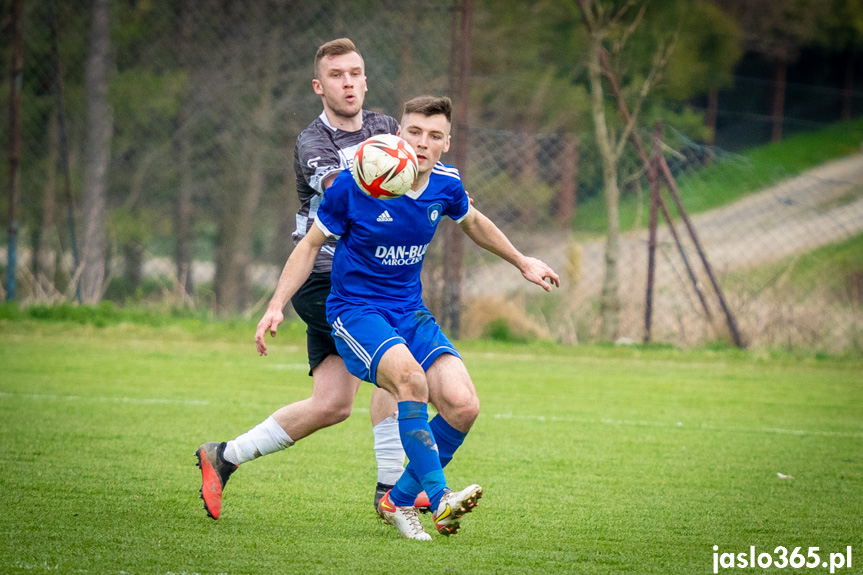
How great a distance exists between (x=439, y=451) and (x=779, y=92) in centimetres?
3130

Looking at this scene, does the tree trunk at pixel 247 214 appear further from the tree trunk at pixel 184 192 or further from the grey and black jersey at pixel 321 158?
the grey and black jersey at pixel 321 158

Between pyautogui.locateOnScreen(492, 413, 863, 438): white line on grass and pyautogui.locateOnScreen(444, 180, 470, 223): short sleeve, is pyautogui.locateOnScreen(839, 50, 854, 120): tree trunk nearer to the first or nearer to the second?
pyautogui.locateOnScreen(492, 413, 863, 438): white line on grass

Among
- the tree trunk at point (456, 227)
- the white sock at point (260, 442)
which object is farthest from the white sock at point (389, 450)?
the tree trunk at point (456, 227)

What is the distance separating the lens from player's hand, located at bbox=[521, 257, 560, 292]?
164 inches

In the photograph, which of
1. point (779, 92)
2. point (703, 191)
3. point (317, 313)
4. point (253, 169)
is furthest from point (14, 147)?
point (779, 92)

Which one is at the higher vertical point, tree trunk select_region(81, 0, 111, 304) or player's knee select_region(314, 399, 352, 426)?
tree trunk select_region(81, 0, 111, 304)

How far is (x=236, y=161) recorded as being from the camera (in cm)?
1509

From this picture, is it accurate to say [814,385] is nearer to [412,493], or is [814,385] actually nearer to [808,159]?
[412,493]

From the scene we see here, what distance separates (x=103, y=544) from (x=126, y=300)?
9776 millimetres

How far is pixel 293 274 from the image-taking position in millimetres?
3869

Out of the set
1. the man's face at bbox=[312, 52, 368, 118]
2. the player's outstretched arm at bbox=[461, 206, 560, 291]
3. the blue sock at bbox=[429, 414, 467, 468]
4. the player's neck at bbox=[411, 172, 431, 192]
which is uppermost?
the man's face at bbox=[312, 52, 368, 118]

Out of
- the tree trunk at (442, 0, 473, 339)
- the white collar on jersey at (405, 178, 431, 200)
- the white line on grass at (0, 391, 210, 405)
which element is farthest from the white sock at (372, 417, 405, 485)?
the tree trunk at (442, 0, 473, 339)

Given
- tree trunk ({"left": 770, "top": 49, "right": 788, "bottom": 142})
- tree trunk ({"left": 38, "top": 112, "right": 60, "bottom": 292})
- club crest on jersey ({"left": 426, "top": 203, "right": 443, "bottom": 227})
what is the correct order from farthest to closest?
tree trunk ({"left": 770, "top": 49, "right": 788, "bottom": 142}) < tree trunk ({"left": 38, "top": 112, "right": 60, "bottom": 292}) < club crest on jersey ({"left": 426, "top": 203, "right": 443, "bottom": 227})

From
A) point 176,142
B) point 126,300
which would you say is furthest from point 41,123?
point 126,300
